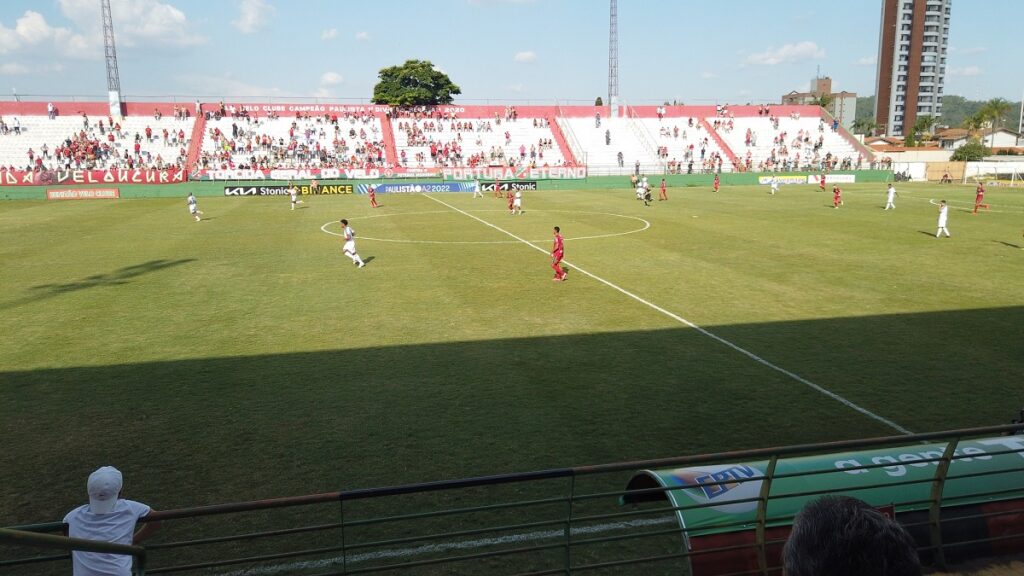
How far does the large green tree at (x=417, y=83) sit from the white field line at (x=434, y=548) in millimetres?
80062

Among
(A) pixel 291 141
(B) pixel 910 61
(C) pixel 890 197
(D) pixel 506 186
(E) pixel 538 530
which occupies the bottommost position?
(E) pixel 538 530

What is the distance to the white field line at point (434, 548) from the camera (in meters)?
6.41

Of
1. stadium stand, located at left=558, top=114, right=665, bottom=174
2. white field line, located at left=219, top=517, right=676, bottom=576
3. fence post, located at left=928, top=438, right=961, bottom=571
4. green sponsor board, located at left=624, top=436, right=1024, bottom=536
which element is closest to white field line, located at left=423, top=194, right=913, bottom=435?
green sponsor board, located at left=624, top=436, right=1024, bottom=536

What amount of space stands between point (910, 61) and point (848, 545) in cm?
16358

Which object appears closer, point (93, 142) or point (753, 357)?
point (753, 357)

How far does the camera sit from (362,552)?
6625 mm

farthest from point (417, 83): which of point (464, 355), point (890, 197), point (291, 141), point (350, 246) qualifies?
point (464, 355)

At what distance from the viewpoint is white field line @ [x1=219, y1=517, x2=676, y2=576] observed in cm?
641

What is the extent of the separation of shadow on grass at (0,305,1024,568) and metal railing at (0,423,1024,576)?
437 mm

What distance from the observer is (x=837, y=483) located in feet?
18.1

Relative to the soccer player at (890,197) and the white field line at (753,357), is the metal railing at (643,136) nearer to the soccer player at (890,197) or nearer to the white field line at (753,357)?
the soccer player at (890,197)

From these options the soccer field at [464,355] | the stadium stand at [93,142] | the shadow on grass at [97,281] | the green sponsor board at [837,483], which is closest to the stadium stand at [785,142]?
the soccer field at [464,355]

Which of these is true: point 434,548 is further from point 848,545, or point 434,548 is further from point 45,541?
point 848,545

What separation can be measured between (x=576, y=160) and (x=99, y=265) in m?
50.9
